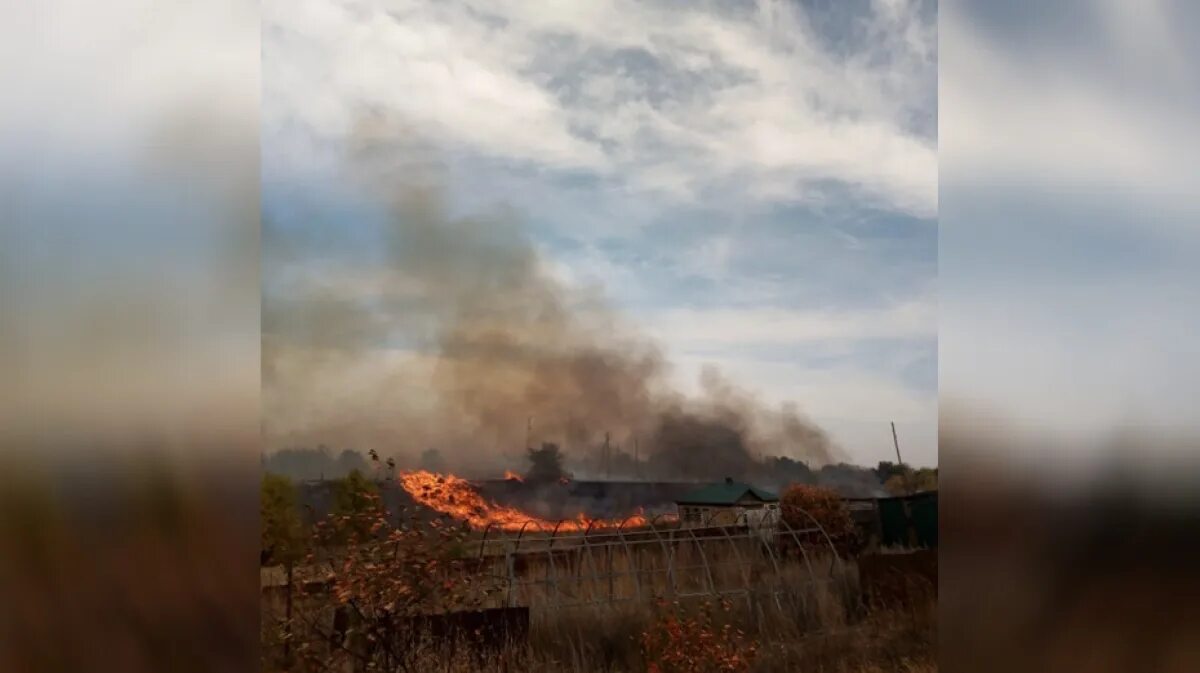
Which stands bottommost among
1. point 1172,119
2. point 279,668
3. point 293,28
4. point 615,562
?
point 279,668

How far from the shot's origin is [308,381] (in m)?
3.61

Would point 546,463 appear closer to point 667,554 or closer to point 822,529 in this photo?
point 667,554

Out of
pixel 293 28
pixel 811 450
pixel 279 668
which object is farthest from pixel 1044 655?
pixel 293 28

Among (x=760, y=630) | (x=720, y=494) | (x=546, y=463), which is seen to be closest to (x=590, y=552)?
(x=546, y=463)

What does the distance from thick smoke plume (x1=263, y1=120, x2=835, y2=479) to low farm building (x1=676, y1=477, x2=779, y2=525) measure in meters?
0.09

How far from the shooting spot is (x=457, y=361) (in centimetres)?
380

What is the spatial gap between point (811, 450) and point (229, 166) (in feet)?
8.97

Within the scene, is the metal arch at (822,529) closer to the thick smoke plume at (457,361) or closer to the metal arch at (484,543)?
the thick smoke plume at (457,361)

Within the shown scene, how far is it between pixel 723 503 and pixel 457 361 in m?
1.37

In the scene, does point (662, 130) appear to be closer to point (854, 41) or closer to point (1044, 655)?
point (854, 41)

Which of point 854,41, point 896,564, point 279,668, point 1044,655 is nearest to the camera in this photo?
point 1044,655

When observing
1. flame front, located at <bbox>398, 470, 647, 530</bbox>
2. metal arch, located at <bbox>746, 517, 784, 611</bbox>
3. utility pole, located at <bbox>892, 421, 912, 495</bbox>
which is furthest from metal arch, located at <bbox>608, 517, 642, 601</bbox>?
utility pole, located at <bbox>892, 421, 912, 495</bbox>

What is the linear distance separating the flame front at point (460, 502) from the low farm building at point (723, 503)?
0.70 meters

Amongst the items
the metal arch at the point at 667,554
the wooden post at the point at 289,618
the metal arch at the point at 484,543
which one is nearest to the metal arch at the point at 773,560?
the metal arch at the point at 667,554
